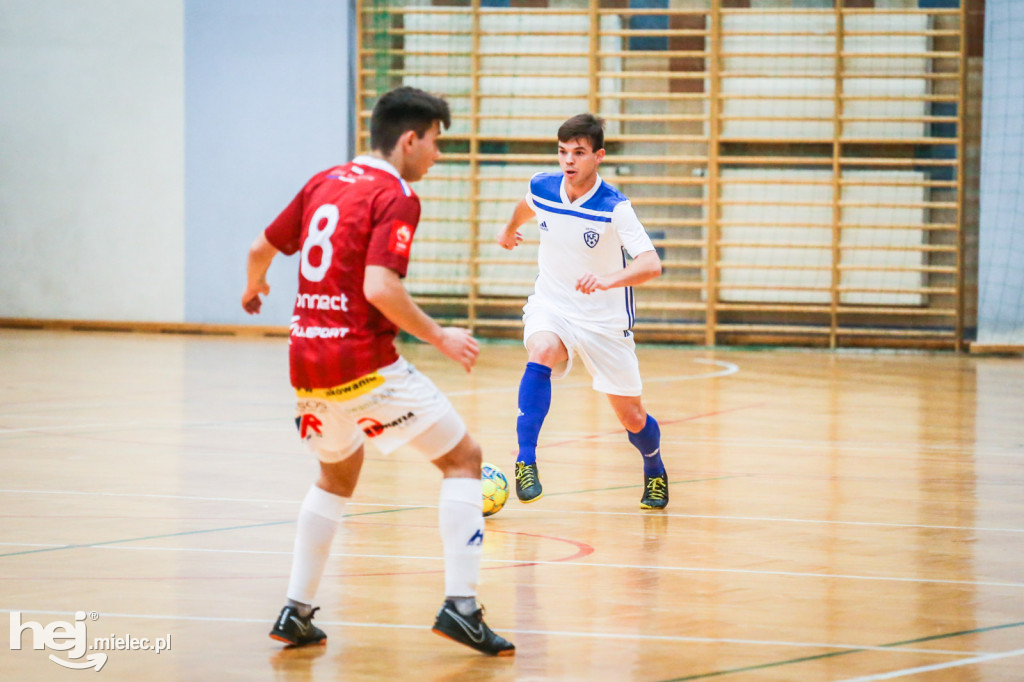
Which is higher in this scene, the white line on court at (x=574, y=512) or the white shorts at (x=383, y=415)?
the white shorts at (x=383, y=415)

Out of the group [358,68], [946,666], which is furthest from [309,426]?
[358,68]

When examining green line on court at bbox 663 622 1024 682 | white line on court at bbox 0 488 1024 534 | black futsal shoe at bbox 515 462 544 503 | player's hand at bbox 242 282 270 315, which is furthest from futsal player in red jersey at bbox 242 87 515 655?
white line on court at bbox 0 488 1024 534

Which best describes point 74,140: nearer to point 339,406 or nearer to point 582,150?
point 582,150

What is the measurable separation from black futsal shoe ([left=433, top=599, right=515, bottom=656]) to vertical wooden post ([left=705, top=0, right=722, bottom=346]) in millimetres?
10867

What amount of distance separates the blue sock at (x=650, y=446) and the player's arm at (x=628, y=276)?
0.66 metres

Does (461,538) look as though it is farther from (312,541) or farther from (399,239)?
(399,239)

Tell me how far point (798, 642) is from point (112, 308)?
13.1m

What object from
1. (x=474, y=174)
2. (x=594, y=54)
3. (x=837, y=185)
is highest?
(x=594, y=54)

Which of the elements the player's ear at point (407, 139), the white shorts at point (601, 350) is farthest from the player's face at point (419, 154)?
the white shorts at point (601, 350)

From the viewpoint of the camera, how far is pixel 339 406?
2973 millimetres

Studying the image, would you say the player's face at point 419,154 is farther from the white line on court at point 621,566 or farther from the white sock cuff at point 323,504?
the white line on court at point 621,566

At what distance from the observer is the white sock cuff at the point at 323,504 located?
306 cm

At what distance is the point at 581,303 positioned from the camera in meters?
5.06

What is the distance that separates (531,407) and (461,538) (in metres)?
1.92
